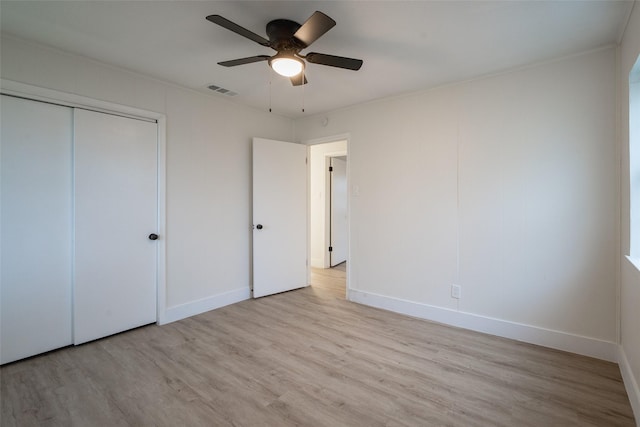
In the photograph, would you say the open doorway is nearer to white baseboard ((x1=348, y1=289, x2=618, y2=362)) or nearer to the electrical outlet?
white baseboard ((x1=348, y1=289, x2=618, y2=362))

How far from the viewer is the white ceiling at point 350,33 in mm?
1865

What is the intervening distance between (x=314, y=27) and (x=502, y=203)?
2274mm

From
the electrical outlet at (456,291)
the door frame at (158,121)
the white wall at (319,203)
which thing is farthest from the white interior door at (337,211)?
the door frame at (158,121)

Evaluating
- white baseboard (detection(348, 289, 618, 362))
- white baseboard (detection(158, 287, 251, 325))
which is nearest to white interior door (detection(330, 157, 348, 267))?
white baseboard (detection(348, 289, 618, 362))

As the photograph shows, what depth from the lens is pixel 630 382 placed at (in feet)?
6.15

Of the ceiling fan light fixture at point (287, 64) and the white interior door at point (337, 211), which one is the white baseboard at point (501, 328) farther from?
the ceiling fan light fixture at point (287, 64)

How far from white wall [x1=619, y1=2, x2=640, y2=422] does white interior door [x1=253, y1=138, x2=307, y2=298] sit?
328cm

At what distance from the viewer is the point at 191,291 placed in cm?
333

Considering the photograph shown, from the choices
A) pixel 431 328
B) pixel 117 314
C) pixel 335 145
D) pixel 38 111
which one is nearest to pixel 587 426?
pixel 431 328

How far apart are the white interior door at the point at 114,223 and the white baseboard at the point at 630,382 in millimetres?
3797

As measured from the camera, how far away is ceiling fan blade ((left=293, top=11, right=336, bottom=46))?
1.58 meters

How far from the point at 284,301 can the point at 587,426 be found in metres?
2.90

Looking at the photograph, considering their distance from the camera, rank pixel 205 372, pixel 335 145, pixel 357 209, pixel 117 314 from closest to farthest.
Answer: pixel 205 372
pixel 117 314
pixel 357 209
pixel 335 145

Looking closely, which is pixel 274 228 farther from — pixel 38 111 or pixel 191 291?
pixel 38 111
